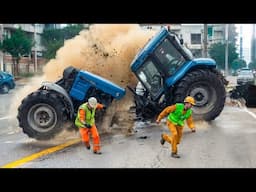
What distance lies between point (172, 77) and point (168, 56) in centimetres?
56

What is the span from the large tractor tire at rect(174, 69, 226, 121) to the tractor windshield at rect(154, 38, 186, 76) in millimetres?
436

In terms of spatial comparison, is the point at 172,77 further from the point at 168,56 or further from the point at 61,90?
the point at 61,90

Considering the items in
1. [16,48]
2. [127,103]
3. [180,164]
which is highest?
[16,48]

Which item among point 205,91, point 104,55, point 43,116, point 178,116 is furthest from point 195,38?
point 178,116

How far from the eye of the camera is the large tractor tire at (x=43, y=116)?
11.0m

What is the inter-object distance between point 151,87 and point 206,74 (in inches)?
57.5

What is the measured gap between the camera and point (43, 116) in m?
11.1

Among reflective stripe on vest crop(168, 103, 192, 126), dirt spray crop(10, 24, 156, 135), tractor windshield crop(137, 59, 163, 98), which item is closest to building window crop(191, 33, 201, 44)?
dirt spray crop(10, 24, 156, 135)

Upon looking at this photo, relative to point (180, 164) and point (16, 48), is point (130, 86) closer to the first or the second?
point (180, 164)
